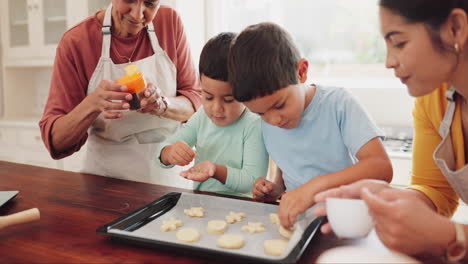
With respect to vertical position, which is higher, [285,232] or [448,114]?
[448,114]

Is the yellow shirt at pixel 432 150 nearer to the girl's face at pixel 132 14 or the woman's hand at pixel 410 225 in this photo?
the woman's hand at pixel 410 225

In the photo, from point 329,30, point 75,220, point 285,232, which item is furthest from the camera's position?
point 329,30

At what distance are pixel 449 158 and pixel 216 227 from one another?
2.21 feet

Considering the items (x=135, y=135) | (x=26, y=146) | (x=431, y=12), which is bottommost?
(x=26, y=146)

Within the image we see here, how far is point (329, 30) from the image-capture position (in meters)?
3.26

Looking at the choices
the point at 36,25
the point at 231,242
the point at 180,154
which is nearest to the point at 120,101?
the point at 180,154

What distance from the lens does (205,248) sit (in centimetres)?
83

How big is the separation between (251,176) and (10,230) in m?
0.72

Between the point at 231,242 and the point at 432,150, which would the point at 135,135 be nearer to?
the point at 231,242

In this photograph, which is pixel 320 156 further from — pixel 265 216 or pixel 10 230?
pixel 10 230

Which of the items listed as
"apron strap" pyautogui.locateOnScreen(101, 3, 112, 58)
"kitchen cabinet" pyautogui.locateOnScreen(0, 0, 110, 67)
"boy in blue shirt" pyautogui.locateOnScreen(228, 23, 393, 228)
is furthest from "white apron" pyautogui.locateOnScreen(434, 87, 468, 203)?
"kitchen cabinet" pyautogui.locateOnScreen(0, 0, 110, 67)

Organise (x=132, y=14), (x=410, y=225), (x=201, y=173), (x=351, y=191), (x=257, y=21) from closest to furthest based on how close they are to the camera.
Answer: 1. (x=410, y=225)
2. (x=351, y=191)
3. (x=201, y=173)
4. (x=132, y=14)
5. (x=257, y=21)

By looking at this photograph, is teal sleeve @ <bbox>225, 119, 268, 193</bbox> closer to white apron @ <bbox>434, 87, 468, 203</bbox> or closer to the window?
white apron @ <bbox>434, 87, 468, 203</bbox>

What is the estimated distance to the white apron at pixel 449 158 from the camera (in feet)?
3.52
